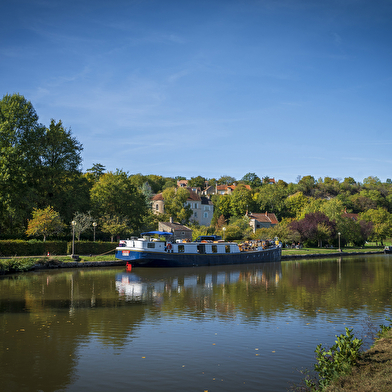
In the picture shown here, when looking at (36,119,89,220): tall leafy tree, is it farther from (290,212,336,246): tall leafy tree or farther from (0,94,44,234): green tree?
(290,212,336,246): tall leafy tree

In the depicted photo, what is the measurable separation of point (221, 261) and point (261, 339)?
35.6 metres

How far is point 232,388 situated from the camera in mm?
9195

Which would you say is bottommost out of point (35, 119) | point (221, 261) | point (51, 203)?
point (221, 261)

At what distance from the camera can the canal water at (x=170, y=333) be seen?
32.4ft

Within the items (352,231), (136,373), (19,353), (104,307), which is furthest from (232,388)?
(352,231)

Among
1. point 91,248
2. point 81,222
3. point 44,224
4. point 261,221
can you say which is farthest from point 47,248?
point 261,221

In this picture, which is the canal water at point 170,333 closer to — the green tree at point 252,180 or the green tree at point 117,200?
the green tree at point 117,200

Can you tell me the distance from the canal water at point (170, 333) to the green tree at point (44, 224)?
18306mm

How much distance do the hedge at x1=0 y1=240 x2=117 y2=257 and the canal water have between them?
53.0 feet

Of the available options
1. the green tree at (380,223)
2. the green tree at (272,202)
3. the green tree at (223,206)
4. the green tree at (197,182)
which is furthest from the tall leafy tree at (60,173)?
the green tree at (197,182)

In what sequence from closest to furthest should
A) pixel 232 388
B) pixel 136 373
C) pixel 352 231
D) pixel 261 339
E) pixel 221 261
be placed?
pixel 232 388, pixel 136 373, pixel 261 339, pixel 221 261, pixel 352 231

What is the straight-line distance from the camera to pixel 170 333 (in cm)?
1439

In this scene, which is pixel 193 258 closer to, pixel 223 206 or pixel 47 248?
pixel 47 248

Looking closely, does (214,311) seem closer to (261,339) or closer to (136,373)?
(261,339)
